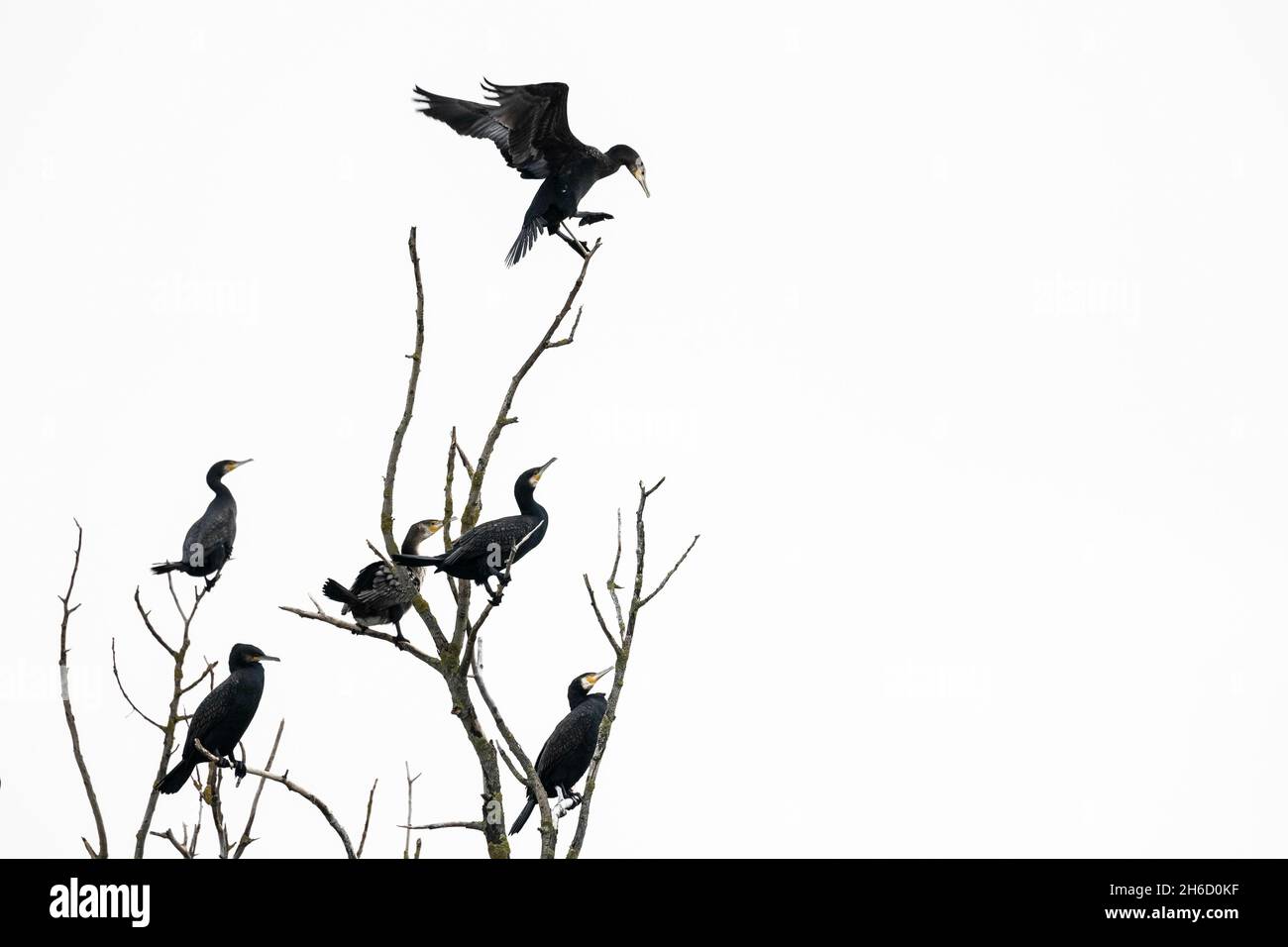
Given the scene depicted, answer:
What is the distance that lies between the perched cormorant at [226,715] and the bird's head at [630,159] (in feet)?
13.8

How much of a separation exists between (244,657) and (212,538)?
203 cm

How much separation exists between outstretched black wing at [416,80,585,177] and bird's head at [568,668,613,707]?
10.8 feet

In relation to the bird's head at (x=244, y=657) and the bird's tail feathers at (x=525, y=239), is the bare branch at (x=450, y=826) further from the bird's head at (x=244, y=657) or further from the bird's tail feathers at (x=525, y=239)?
the bird's tail feathers at (x=525, y=239)

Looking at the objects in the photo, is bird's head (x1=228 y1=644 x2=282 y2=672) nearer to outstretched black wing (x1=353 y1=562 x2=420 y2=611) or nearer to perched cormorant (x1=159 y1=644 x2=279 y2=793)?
perched cormorant (x1=159 y1=644 x2=279 y2=793)

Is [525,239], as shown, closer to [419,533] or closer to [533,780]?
[419,533]

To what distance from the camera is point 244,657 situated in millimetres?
7988

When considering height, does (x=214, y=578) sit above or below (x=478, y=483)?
above

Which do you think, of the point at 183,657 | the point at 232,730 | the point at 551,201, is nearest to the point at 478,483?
the point at 183,657

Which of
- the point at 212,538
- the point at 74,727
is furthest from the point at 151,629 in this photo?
the point at 212,538

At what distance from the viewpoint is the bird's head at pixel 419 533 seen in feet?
Result: 34.3

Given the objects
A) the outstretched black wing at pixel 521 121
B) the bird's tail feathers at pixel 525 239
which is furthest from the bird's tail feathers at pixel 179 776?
the outstretched black wing at pixel 521 121
